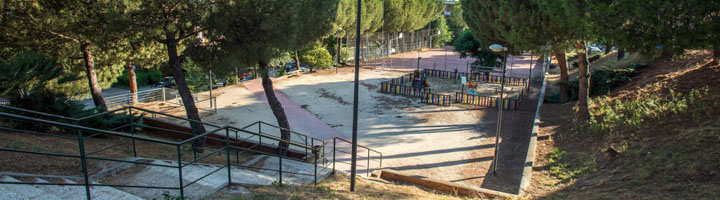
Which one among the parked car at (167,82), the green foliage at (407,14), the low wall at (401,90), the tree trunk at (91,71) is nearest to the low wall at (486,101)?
the low wall at (401,90)

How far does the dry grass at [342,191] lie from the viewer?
6.96 m

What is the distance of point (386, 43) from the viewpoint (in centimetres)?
4584

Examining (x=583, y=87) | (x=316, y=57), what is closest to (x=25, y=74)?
(x=583, y=87)

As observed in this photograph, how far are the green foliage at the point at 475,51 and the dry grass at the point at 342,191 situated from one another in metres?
19.9

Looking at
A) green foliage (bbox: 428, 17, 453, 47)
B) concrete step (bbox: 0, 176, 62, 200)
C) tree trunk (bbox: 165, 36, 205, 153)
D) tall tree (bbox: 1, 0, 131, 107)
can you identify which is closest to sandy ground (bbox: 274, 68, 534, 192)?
tree trunk (bbox: 165, 36, 205, 153)

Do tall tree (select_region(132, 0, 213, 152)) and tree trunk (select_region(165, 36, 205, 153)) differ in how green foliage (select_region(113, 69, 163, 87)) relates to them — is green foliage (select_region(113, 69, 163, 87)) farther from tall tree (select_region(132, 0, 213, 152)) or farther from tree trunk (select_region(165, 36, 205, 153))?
tall tree (select_region(132, 0, 213, 152))

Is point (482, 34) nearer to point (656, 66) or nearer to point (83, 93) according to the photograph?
point (656, 66)

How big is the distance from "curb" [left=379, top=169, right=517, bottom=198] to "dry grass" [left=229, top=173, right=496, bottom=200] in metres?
0.46

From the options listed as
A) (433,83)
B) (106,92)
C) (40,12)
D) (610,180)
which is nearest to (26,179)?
(40,12)

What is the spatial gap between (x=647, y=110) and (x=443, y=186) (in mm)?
7067

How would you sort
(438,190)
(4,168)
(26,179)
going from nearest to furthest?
(26,179) < (4,168) < (438,190)

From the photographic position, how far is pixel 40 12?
12.8 metres

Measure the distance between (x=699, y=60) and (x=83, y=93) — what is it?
80.5ft

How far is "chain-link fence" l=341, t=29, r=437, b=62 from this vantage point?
39969 millimetres
